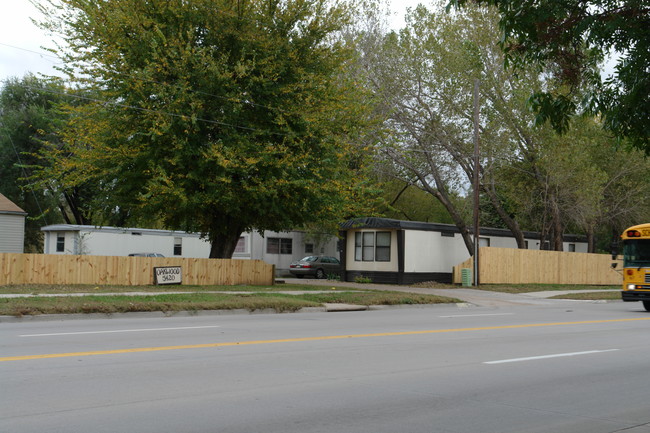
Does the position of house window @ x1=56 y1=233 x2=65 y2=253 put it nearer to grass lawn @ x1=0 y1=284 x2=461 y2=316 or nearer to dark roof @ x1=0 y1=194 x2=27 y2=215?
dark roof @ x1=0 y1=194 x2=27 y2=215

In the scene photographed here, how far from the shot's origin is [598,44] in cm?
835

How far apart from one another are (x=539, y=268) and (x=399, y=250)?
8.85 meters

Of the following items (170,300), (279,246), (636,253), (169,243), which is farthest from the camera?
(279,246)

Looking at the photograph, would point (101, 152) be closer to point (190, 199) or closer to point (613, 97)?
point (190, 199)

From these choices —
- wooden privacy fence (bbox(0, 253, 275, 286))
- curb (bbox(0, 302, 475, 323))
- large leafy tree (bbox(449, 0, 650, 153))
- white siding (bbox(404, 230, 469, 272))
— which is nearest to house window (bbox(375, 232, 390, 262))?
white siding (bbox(404, 230, 469, 272))

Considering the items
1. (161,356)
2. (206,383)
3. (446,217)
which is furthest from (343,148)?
(446,217)

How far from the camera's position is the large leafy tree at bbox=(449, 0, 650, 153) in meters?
7.70

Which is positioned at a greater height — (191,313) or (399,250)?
(399,250)

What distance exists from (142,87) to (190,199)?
4.28 m

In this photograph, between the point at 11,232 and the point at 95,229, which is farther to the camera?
the point at 11,232

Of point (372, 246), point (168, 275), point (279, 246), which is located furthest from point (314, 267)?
point (168, 275)

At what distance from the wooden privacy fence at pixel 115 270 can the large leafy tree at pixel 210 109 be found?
206 centimetres

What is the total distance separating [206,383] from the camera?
308 inches

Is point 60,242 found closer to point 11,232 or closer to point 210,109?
point 11,232
